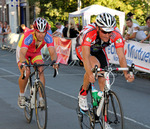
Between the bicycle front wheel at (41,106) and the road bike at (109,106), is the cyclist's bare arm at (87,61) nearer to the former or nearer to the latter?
the road bike at (109,106)

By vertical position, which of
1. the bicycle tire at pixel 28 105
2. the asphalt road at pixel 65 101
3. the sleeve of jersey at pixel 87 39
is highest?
the sleeve of jersey at pixel 87 39

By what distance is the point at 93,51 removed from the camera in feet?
18.9

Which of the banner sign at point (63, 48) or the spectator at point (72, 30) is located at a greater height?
the spectator at point (72, 30)

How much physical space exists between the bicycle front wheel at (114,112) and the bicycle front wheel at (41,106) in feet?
4.09

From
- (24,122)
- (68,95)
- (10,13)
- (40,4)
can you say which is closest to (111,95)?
(24,122)

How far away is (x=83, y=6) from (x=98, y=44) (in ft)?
74.6

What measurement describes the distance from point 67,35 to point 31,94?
11.1m

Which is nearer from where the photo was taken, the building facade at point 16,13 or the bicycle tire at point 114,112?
the bicycle tire at point 114,112

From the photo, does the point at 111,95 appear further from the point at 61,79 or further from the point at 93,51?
the point at 61,79

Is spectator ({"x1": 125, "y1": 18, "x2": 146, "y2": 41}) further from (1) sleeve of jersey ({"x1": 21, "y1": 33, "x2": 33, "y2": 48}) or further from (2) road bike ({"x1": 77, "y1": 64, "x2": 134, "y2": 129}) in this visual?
(2) road bike ({"x1": 77, "y1": 64, "x2": 134, "y2": 129})

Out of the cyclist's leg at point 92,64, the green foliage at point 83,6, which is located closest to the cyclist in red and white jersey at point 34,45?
the cyclist's leg at point 92,64

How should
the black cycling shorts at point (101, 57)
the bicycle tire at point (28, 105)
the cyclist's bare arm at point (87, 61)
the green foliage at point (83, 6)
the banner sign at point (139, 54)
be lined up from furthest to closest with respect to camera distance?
the green foliage at point (83, 6), the banner sign at point (139, 54), the bicycle tire at point (28, 105), the black cycling shorts at point (101, 57), the cyclist's bare arm at point (87, 61)

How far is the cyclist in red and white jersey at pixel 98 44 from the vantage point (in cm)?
506

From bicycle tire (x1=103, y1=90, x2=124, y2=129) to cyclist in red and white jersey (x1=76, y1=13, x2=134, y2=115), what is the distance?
0.33m
